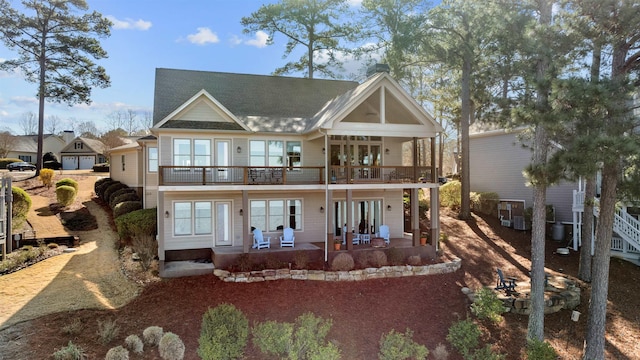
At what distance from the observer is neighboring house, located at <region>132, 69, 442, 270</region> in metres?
14.8

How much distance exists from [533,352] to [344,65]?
22733 mm

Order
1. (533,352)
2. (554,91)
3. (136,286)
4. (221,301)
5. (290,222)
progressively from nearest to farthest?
(554,91) < (533,352) < (221,301) < (136,286) < (290,222)

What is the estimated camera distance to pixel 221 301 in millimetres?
11297

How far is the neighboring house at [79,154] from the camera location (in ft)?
152

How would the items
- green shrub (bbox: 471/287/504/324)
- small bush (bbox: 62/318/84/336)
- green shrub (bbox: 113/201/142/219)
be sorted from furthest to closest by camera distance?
green shrub (bbox: 113/201/142/219) < green shrub (bbox: 471/287/504/324) < small bush (bbox: 62/318/84/336)

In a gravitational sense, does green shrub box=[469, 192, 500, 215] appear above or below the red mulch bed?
above

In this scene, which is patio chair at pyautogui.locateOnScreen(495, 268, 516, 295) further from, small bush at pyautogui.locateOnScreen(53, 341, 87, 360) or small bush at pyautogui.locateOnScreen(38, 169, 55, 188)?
small bush at pyautogui.locateOnScreen(38, 169, 55, 188)

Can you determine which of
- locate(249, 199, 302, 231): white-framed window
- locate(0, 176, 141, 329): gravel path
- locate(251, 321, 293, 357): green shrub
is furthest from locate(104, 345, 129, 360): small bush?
locate(249, 199, 302, 231): white-framed window

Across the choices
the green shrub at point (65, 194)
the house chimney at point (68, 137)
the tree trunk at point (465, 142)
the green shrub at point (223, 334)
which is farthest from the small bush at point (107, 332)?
the house chimney at point (68, 137)

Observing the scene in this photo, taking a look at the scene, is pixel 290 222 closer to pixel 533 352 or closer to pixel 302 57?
pixel 533 352

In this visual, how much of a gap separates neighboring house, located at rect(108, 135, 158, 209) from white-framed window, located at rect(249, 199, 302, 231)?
5.13 m

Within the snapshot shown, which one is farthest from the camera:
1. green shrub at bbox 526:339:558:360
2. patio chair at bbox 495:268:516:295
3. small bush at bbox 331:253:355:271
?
small bush at bbox 331:253:355:271

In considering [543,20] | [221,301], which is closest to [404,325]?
[221,301]

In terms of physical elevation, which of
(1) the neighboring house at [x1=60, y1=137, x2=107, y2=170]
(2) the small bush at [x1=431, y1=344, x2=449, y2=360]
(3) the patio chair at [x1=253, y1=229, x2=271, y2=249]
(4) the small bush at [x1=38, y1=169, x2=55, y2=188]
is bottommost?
(2) the small bush at [x1=431, y1=344, x2=449, y2=360]
